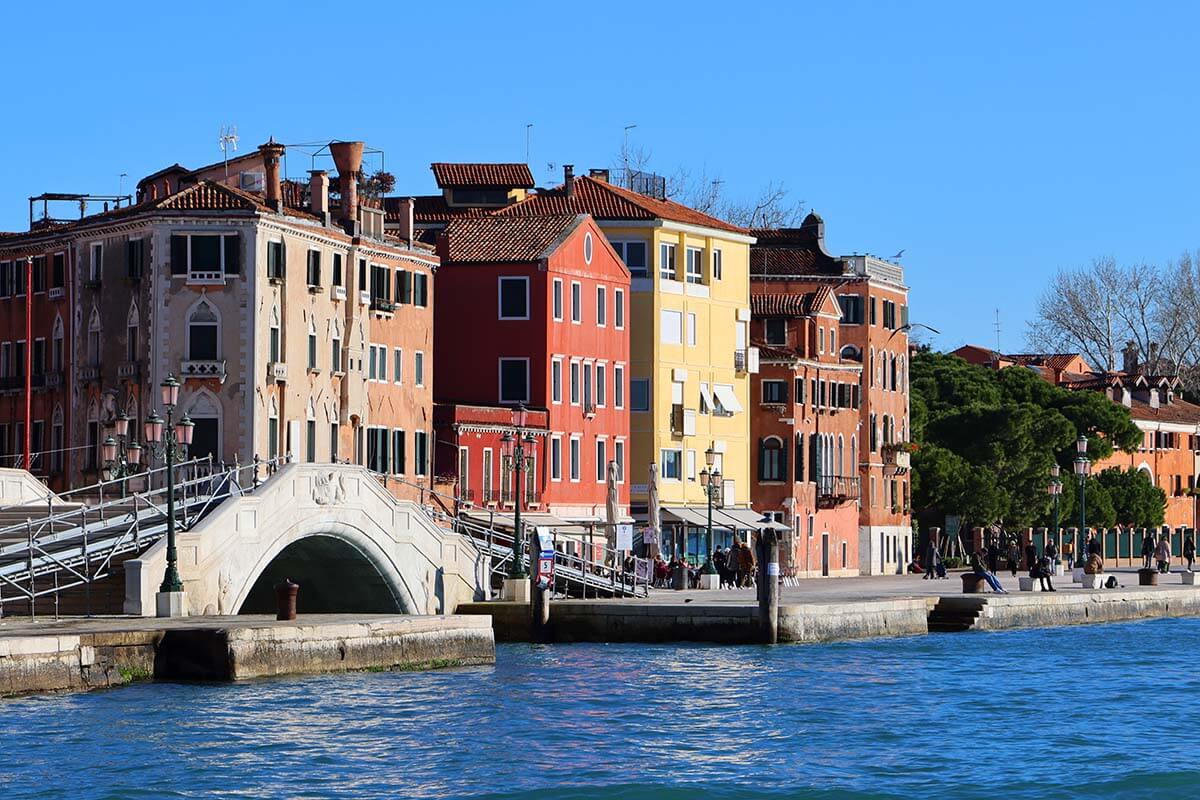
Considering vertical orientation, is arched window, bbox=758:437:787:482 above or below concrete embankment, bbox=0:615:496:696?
above

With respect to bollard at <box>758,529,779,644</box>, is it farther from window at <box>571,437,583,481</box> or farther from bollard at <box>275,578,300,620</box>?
window at <box>571,437,583,481</box>

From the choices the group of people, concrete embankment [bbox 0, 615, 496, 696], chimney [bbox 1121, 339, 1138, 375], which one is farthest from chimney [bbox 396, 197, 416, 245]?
chimney [bbox 1121, 339, 1138, 375]

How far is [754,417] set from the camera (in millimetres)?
82188

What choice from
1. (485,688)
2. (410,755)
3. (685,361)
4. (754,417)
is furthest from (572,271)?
(410,755)

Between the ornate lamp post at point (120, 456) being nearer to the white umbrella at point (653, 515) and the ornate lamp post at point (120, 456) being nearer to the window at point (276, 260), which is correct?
the window at point (276, 260)

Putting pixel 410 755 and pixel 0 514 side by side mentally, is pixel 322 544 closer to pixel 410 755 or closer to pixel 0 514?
pixel 0 514

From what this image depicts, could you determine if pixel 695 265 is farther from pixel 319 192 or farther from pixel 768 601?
pixel 768 601

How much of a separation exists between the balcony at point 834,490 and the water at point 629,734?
36.1 m

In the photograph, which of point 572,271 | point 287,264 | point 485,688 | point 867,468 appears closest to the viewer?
point 485,688

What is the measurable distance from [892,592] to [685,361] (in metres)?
16.7

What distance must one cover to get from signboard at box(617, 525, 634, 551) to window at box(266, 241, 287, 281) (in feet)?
37.0

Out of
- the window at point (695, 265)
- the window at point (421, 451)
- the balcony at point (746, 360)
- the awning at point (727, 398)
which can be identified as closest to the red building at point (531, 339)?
the window at point (421, 451)

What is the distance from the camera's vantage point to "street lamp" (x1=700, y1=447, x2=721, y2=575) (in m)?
66.5

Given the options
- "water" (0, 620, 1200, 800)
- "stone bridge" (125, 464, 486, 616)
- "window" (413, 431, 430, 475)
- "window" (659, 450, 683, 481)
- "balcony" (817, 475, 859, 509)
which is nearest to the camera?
"water" (0, 620, 1200, 800)
